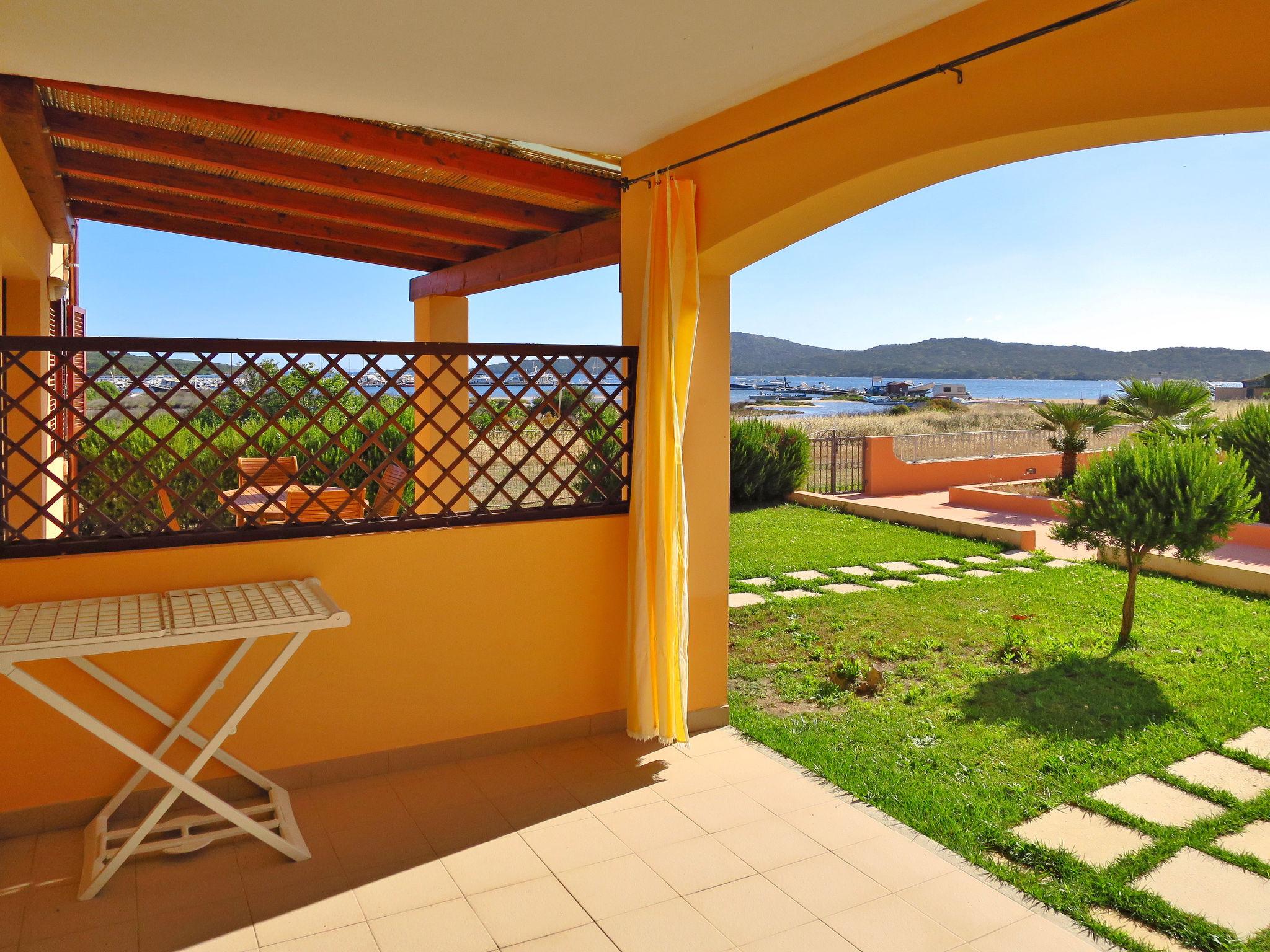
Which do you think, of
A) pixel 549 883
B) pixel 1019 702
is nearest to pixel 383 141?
pixel 549 883

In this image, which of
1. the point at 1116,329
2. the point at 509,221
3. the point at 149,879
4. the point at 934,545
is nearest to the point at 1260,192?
the point at 1116,329

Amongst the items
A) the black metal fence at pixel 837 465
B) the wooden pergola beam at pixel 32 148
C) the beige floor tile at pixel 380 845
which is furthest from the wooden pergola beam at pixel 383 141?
the black metal fence at pixel 837 465

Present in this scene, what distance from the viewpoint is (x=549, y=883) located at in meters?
2.59

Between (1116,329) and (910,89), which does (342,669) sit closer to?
(910,89)

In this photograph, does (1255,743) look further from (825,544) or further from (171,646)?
(825,544)

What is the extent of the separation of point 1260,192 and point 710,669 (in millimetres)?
57360

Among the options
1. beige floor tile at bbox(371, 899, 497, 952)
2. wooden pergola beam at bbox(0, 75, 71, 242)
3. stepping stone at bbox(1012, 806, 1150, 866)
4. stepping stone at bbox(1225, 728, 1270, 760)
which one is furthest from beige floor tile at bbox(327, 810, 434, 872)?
stepping stone at bbox(1225, 728, 1270, 760)

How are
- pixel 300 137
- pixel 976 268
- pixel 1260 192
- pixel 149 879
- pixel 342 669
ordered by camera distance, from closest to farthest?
pixel 149 879, pixel 342 669, pixel 300 137, pixel 1260 192, pixel 976 268

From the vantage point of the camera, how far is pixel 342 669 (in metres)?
3.27

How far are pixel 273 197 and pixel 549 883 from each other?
3.92 m

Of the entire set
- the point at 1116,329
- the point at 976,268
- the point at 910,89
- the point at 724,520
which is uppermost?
the point at 976,268

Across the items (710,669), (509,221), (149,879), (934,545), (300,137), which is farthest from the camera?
(934,545)

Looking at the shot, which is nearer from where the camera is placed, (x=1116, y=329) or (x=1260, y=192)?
(x=1260, y=192)

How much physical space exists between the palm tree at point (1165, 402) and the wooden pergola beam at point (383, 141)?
784cm
